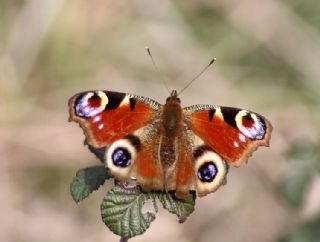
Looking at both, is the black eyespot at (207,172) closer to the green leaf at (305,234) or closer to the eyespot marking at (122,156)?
the eyespot marking at (122,156)

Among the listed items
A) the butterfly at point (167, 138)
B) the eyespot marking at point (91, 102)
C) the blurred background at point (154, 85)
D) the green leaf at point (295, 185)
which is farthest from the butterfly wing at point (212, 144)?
the blurred background at point (154, 85)

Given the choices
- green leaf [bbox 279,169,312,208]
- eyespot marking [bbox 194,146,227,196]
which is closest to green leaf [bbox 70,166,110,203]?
eyespot marking [bbox 194,146,227,196]

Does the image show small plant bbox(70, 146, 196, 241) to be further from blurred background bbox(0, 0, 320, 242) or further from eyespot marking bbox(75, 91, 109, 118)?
blurred background bbox(0, 0, 320, 242)

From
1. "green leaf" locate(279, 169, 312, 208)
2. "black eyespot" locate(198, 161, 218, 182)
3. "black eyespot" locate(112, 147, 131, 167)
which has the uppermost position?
"green leaf" locate(279, 169, 312, 208)

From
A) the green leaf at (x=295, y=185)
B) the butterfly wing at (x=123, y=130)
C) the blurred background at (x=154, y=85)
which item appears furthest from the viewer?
the blurred background at (x=154, y=85)

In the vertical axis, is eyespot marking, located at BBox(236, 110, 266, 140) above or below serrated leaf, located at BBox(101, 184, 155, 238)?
above

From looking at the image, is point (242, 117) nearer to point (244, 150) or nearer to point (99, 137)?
point (244, 150)
